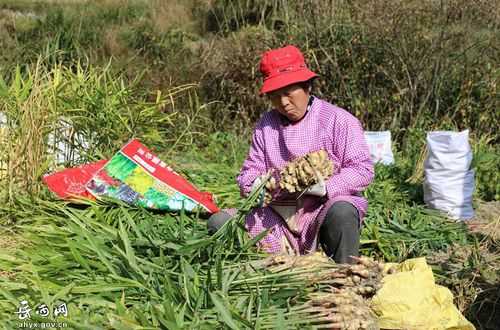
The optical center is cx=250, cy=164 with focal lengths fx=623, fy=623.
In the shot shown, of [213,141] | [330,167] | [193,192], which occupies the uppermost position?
[330,167]

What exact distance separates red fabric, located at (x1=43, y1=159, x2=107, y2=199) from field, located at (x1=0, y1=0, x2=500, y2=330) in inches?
2.9

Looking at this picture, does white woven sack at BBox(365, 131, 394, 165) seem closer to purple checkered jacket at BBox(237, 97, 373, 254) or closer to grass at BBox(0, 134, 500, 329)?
grass at BBox(0, 134, 500, 329)

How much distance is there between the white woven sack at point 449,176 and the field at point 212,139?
0.11m

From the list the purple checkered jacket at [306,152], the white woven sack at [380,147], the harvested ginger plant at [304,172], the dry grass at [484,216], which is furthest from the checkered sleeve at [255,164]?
the white woven sack at [380,147]

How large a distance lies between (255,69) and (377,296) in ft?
11.9

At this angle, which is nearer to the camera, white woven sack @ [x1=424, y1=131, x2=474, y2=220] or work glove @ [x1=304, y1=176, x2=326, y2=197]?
work glove @ [x1=304, y1=176, x2=326, y2=197]

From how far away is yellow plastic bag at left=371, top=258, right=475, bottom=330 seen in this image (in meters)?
2.24

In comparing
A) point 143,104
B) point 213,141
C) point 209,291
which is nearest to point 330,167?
point 209,291

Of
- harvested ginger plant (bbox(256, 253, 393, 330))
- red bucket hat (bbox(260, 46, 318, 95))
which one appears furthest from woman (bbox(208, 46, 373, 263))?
harvested ginger plant (bbox(256, 253, 393, 330))

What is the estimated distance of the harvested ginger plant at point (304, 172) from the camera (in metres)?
2.42

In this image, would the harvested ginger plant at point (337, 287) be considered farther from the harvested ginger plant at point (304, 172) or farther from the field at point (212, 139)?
the harvested ginger plant at point (304, 172)

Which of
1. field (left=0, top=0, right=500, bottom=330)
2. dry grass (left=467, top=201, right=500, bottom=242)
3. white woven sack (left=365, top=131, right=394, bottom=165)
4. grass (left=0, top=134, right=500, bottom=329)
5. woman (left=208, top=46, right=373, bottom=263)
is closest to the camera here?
grass (left=0, top=134, right=500, bottom=329)

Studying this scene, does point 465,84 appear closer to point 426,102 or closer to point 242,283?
point 426,102

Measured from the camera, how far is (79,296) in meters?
2.13
